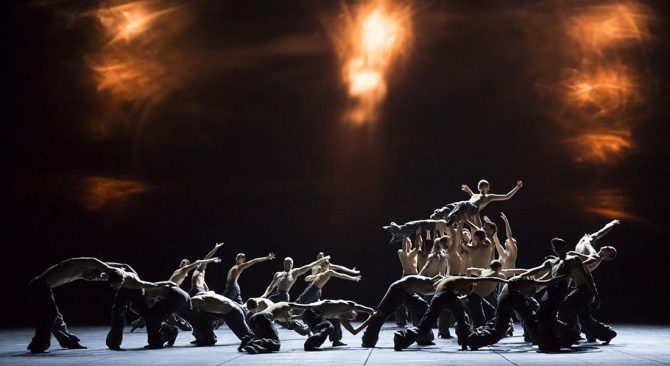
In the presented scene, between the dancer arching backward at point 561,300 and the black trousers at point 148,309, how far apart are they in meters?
4.01

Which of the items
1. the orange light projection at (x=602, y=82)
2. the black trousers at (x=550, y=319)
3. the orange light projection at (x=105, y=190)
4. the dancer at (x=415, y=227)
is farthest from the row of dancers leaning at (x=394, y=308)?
the orange light projection at (x=105, y=190)

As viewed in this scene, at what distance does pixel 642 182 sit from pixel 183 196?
10867 mm

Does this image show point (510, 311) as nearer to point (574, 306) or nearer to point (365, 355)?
point (574, 306)

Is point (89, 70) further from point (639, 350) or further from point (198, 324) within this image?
point (639, 350)

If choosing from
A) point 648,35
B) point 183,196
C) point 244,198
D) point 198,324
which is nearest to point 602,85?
point 648,35

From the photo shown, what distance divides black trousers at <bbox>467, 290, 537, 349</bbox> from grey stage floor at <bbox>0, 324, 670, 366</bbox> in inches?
→ 5.3

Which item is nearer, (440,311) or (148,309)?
(440,311)

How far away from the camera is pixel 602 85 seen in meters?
16.6

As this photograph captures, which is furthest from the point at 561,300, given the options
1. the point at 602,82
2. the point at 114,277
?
the point at 602,82

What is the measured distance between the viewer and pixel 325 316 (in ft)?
26.3

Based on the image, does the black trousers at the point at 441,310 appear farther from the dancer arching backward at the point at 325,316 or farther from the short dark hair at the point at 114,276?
the short dark hair at the point at 114,276

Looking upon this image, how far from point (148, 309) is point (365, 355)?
9.03 ft

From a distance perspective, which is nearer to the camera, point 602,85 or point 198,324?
point 198,324

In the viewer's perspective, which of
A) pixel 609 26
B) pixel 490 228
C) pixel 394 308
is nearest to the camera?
pixel 394 308
